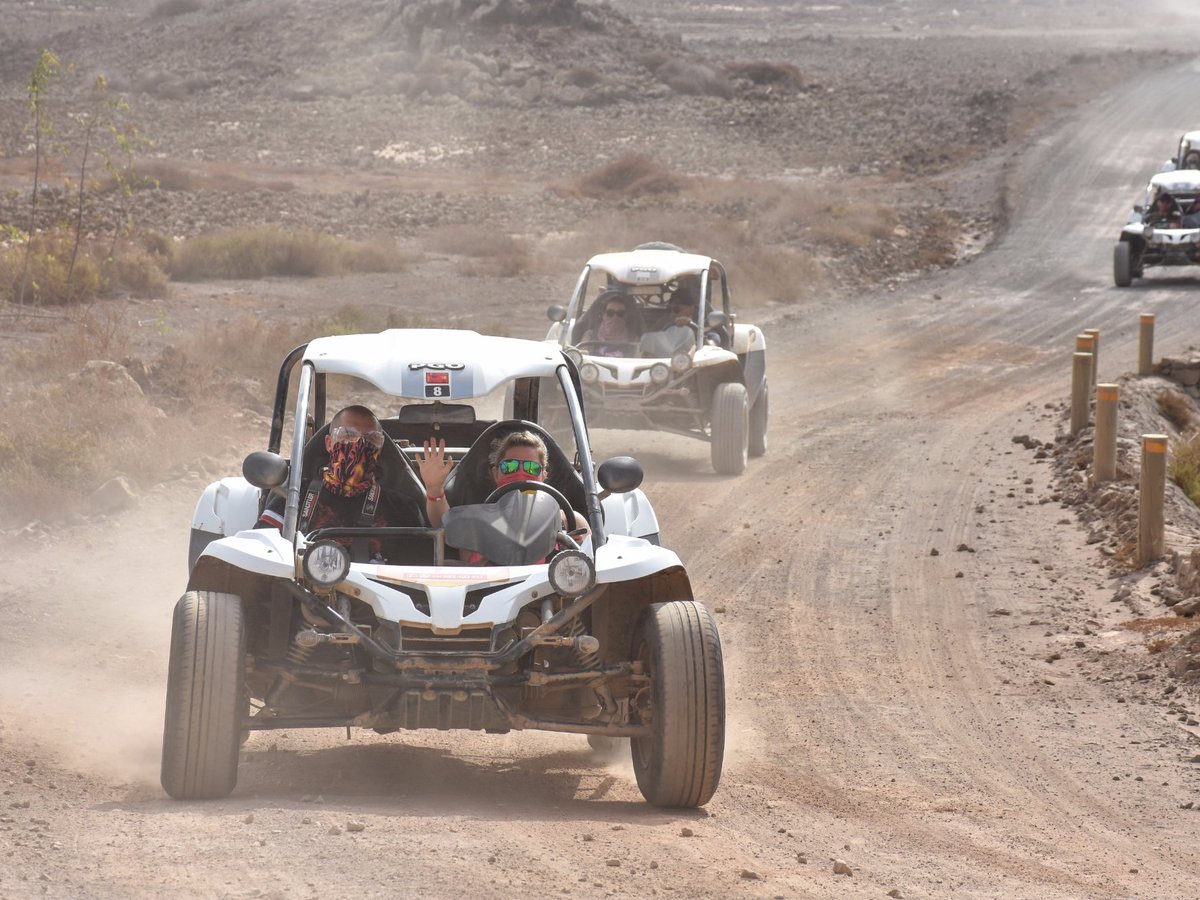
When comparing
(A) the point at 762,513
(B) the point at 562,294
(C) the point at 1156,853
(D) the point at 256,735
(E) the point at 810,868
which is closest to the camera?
(E) the point at 810,868

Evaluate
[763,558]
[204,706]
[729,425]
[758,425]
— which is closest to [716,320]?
[729,425]

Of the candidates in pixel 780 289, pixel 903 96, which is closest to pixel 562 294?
pixel 780 289

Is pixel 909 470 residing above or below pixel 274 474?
below

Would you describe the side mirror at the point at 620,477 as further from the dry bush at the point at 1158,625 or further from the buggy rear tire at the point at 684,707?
the dry bush at the point at 1158,625

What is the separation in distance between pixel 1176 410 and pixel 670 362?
8.27m

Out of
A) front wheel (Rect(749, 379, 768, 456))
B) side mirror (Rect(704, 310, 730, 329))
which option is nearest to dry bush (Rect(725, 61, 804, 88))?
front wheel (Rect(749, 379, 768, 456))

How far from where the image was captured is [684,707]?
625cm

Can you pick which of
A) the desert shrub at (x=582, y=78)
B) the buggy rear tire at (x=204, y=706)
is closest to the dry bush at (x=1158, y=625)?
the buggy rear tire at (x=204, y=706)

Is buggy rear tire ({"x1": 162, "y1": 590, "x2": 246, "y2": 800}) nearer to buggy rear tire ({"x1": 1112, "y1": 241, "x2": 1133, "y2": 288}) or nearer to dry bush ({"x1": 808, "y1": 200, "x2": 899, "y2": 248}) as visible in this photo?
buggy rear tire ({"x1": 1112, "y1": 241, "x2": 1133, "y2": 288})

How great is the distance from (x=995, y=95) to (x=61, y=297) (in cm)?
4554

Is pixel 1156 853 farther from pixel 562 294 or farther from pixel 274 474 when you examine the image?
pixel 562 294

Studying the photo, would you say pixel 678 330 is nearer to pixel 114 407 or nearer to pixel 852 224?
pixel 114 407

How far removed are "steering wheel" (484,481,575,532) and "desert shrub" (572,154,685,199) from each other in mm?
36384

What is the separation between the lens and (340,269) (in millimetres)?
29797
